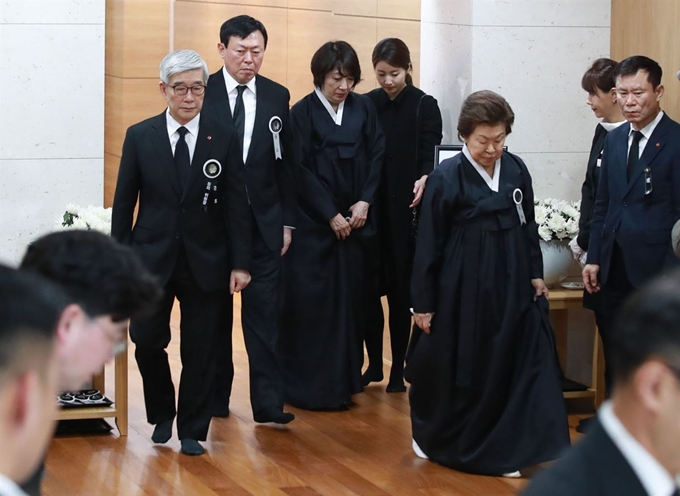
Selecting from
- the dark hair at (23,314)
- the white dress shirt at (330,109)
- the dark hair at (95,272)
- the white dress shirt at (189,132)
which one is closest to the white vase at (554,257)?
the white dress shirt at (330,109)

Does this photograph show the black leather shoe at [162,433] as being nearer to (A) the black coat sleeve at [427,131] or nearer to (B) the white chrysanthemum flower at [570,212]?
(A) the black coat sleeve at [427,131]

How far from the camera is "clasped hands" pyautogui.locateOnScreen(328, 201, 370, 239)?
233 inches

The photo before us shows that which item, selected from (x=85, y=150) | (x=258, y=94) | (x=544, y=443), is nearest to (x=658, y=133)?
(x=544, y=443)

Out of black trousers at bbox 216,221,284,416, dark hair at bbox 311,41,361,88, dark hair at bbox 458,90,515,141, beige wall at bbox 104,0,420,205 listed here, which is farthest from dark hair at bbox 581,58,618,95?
beige wall at bbox 104,0,420,205

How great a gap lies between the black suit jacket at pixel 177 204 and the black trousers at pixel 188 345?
0.24 ft

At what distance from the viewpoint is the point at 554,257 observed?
19.1ft

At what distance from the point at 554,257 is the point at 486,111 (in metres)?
1.35

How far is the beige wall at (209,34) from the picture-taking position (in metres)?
9.77

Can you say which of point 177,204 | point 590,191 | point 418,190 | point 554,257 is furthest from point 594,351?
point 177,204

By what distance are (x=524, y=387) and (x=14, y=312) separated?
374 centimetres

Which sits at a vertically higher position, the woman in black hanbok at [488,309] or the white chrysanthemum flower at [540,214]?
the white chrysanthemum flower at [540,214]

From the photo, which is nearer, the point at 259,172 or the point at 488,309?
the point at 488,309

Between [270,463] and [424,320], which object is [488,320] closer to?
[424,320]

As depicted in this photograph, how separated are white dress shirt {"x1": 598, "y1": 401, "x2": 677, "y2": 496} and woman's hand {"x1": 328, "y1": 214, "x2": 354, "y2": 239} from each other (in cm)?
453
